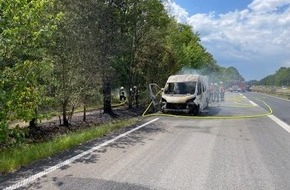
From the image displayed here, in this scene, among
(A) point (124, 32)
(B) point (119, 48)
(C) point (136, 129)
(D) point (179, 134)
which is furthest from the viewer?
(A) point (124, 32)

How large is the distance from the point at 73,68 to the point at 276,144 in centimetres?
829

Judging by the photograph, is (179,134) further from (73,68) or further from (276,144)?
(73,68)

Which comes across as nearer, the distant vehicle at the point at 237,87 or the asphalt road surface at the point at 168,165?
the asphalt road surface at the point at 168,165

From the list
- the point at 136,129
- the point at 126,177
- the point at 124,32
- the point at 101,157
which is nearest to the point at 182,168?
the point at 126,177

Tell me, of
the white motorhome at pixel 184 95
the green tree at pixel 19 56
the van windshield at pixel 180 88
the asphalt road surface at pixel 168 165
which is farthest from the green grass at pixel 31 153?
the van windshield at pixel 180 88

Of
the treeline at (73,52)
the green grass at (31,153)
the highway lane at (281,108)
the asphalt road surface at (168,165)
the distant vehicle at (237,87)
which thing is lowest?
the highway lane at (281,108)

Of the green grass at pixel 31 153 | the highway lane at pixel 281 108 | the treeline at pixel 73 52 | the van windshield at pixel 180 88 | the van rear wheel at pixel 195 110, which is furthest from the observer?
the van windshield at pixel 180 88

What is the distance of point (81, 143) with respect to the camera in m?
9.89

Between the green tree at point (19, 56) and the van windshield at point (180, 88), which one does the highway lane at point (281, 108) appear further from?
the green tree at point (19, 56)

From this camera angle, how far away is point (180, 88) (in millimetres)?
21797

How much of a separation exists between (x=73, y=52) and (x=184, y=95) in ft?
25.6

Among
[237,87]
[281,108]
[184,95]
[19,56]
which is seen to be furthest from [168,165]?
[237,87]

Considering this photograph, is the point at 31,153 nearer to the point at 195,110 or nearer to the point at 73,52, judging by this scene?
the point at 73,52

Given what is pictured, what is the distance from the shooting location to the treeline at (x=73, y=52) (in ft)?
28.8
